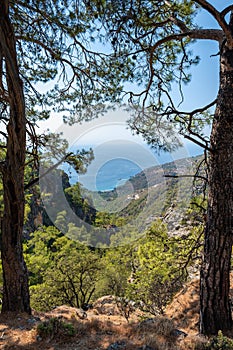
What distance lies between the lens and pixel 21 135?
3061 mm

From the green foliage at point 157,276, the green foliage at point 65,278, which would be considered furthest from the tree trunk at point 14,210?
the green foliage at point 65,278

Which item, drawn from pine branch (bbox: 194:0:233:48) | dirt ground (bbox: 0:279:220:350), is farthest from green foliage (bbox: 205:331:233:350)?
pine branch (bbox: 194:0:233:48)

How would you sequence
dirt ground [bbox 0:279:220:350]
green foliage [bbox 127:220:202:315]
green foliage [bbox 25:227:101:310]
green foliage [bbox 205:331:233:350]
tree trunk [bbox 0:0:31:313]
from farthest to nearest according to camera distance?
green foliage [bbox 25:227:101:310]
green foliage [bbox 127:220:202:315]
tree trunk [bbox 0:0:31:313]
dirt ground [bbox 0:279:220:350]
green foliage [bbox 205:331:233:350]

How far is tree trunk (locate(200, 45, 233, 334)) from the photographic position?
7.63ft

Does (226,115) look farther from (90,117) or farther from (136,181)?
(136,181)

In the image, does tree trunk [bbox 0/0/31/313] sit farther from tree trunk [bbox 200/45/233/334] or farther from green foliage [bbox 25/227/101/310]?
green foliage [bbox 25/227/101/310]

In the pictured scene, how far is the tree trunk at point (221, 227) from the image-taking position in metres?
2.32

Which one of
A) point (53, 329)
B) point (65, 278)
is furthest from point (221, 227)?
point (65, 278)

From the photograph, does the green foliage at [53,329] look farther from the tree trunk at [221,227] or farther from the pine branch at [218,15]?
the pine branch at [218,15]

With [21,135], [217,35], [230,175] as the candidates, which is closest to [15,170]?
[21,135]

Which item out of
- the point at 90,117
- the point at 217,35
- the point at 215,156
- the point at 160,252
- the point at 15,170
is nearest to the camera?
the point at 215,156

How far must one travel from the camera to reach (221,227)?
2326 mm

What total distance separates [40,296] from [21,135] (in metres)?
8.36

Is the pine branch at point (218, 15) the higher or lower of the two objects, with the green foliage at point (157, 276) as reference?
higher
